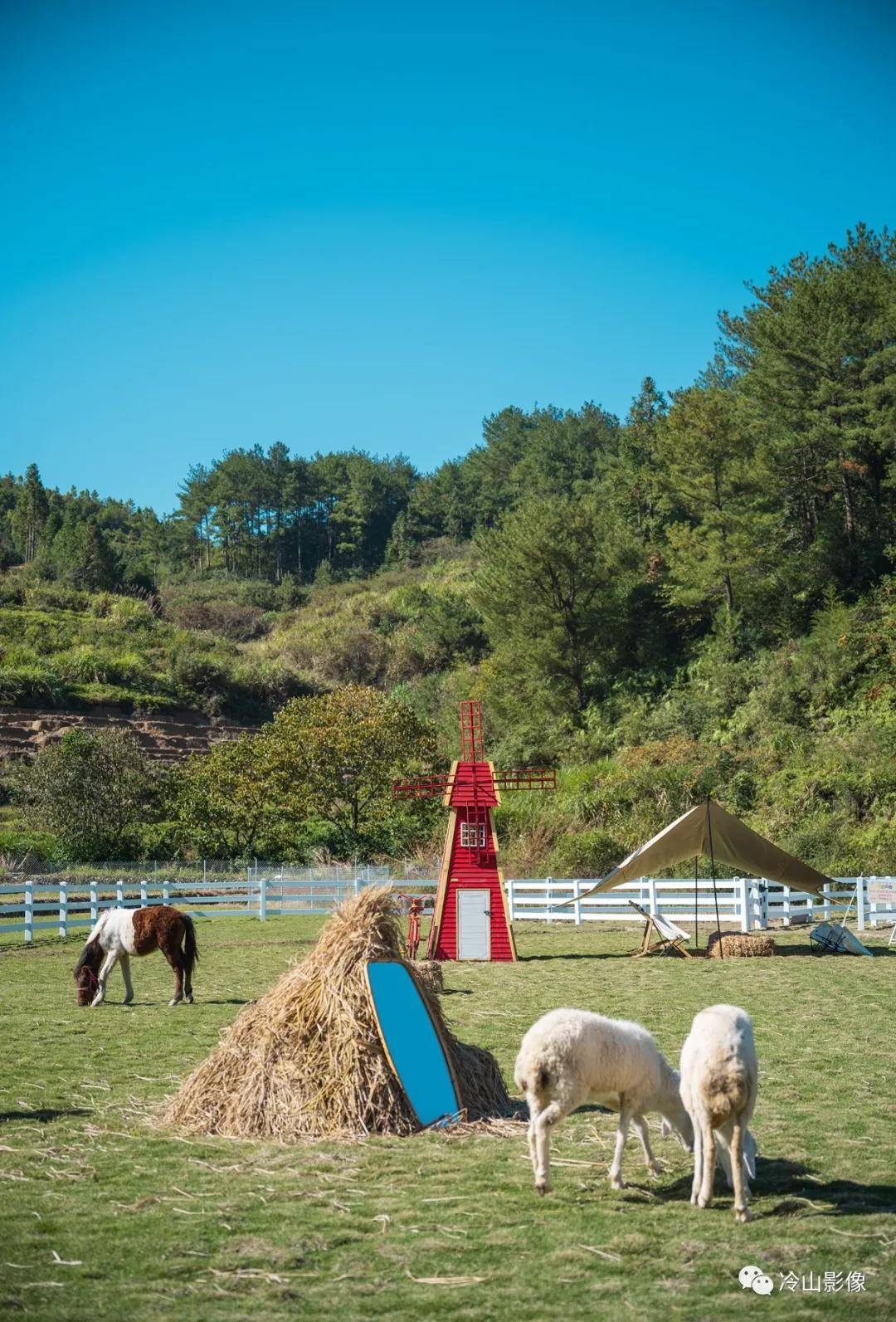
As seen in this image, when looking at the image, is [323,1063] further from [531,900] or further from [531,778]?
[531,900]

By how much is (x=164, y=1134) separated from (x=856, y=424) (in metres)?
39.8

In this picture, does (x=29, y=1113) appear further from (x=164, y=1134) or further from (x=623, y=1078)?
(x=623, y=1078)

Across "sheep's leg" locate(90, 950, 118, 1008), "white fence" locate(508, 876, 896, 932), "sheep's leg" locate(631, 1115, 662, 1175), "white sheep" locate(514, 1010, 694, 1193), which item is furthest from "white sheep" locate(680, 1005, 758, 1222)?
"white fence" locate(508, 876, 896, 932)

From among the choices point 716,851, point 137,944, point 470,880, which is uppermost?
point 716,851

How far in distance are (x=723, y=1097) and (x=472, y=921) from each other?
14.1m

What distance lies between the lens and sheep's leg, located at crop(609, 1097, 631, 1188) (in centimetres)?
661

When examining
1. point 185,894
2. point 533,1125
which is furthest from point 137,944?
point 185,894

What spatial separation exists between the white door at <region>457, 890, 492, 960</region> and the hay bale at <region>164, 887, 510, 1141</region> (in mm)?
11369

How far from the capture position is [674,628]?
51250 mm

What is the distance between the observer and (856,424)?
42.6 m

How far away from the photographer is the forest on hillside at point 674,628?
37750 mm

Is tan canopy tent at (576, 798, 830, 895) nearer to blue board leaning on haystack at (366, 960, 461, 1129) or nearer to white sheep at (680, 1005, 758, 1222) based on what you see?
blue board leaning on haystack at (366, 960, 461, 1129)

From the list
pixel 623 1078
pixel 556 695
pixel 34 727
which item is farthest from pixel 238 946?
pixel 34 727

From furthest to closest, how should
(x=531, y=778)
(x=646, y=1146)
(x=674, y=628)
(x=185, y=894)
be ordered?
(x=674, y=628), (x=185, y=894), (x=531, y=778), (x=646, y=1146)
